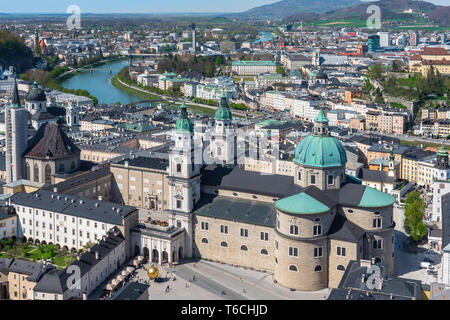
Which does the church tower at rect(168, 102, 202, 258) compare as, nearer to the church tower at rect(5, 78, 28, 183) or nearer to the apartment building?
the church tower at rect(5, 78, 28, 183)

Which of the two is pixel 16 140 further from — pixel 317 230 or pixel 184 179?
pixel 317 230

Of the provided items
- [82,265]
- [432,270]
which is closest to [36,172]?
[82,265]

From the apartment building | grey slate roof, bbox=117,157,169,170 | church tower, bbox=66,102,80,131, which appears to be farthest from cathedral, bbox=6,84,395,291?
the apartment building

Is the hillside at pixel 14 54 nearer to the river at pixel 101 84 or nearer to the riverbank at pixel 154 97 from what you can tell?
the river at pixel 101 84

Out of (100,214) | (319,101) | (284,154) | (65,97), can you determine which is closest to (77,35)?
(65,97)

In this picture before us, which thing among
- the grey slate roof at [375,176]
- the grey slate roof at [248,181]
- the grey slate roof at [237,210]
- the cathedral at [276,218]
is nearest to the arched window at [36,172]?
the cathedral at [276,218]

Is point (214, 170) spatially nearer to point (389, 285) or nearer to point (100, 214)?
point (100, 214)

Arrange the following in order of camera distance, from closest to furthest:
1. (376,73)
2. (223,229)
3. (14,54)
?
1. (223,229)
2. (376,73)
3. (14,54)
